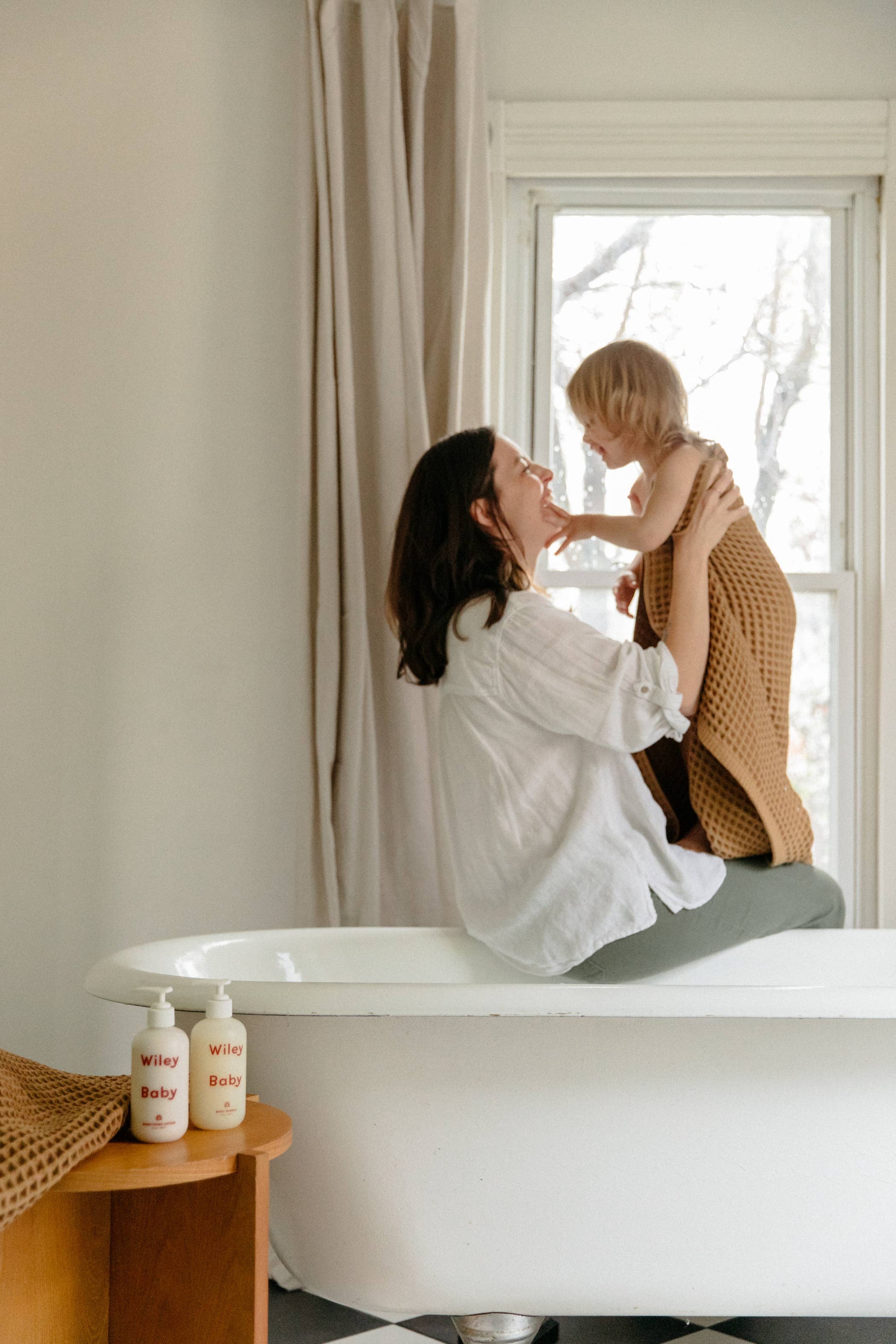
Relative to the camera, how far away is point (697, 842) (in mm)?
1635

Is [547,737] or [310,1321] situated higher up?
[547,737]

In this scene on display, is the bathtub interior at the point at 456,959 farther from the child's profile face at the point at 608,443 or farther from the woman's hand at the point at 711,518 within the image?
the child's profile face at the point at 608,443

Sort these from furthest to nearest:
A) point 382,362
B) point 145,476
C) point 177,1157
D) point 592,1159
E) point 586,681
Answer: point 145,476
point 382,362
point 586,681
point 592,1159
point 177,1157

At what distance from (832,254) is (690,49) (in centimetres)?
50

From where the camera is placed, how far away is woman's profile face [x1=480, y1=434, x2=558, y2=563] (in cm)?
163

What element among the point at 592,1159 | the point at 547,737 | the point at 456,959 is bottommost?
the point at 592,1159

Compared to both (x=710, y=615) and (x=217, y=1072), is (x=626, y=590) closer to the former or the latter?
(x=710, y=615)

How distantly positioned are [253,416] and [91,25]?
0.88 meters

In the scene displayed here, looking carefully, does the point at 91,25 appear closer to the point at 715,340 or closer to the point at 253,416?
the point at 253,416

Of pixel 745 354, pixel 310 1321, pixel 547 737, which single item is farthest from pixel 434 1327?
pixel 745 354

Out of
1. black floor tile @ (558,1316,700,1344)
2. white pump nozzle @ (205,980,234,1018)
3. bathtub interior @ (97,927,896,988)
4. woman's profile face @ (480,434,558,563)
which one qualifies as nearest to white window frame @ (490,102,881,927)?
bathtub interior @ (97,927,896,988)

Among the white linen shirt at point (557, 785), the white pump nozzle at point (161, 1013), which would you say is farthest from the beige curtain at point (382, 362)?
the white pump nozzle at point (161, 1013)

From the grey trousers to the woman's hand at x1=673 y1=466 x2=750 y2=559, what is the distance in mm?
446

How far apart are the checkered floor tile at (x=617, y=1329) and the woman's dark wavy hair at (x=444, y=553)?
90 centimetres
